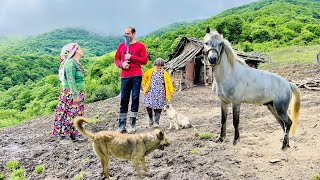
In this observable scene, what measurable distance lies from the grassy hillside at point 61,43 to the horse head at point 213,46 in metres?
123

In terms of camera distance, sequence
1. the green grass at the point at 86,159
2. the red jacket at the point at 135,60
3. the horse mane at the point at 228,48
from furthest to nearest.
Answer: the red jacket at the point at 135,60 < the green grass at the point at 86,159 < the horse mane at the point at 228,48

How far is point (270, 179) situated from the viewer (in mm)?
4508

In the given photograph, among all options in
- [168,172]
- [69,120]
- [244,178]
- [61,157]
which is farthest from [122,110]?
[244,178]

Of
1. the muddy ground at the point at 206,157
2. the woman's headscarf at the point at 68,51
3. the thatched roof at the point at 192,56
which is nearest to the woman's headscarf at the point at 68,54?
the woman's headscarf at the point at 68,51

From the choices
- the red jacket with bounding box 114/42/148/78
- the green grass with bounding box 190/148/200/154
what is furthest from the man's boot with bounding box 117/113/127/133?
the green grass with bounding box 190/148/200/154

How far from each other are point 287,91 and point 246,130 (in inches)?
80.3

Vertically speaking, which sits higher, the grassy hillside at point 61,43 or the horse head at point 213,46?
the grassy hillside at point 61,43

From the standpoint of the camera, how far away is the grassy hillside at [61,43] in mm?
134750

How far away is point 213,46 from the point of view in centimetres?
520

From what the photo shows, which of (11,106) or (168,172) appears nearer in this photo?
(168,172)

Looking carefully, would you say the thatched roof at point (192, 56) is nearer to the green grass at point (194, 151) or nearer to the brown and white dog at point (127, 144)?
the green grass at point (194, 151)

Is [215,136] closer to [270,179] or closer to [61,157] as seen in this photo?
[270,179]

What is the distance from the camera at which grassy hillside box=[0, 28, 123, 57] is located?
134750mm

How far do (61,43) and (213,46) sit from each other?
15608 centimetres
